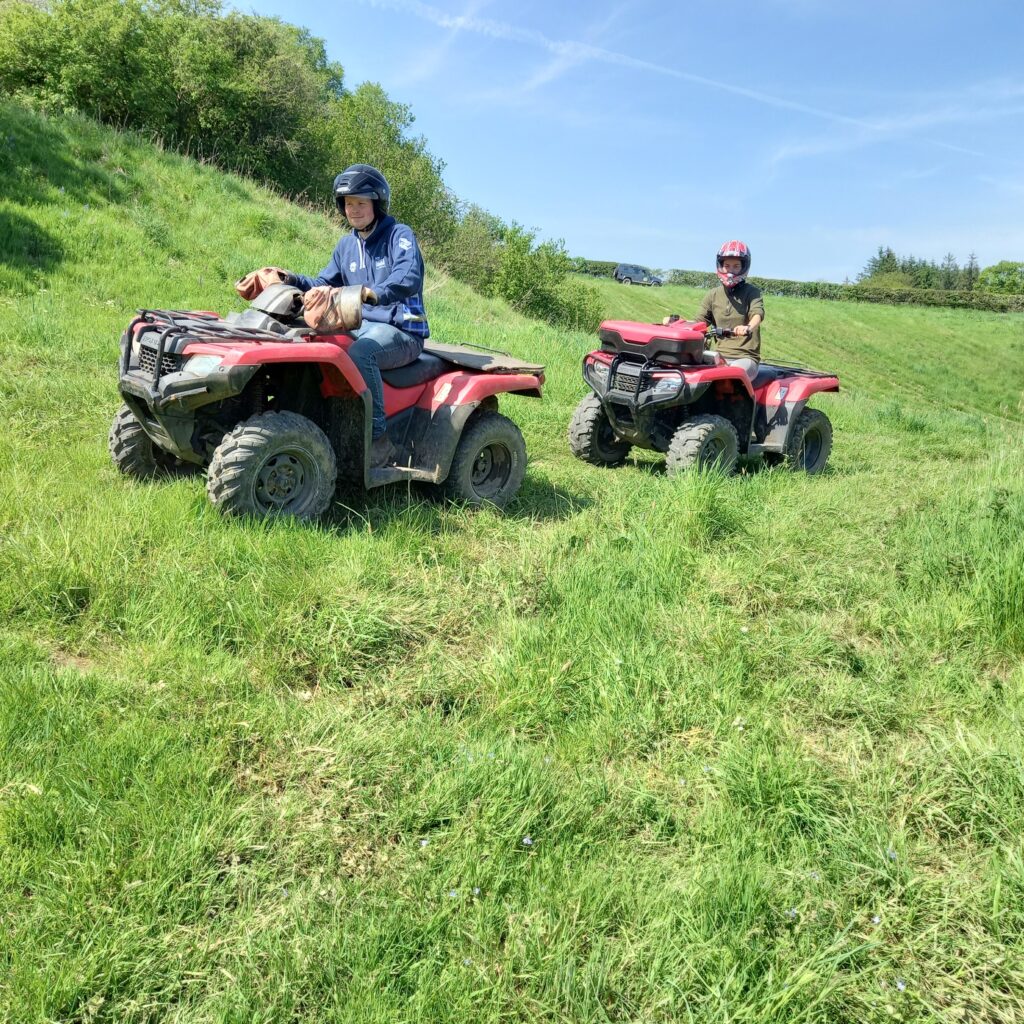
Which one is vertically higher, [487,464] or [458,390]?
[458,390]

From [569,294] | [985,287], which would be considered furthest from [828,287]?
[569,294]

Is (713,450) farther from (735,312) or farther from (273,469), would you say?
(273,469)

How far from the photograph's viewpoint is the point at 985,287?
7475 cm

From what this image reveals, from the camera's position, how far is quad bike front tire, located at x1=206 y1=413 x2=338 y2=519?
3.80m

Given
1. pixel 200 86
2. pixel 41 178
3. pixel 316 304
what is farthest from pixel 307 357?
pixel 200 86

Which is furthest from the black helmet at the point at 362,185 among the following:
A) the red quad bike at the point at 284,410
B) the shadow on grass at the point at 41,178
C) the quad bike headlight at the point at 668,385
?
the shadow on grass at the point at 41,178

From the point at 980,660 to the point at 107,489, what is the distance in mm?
4250

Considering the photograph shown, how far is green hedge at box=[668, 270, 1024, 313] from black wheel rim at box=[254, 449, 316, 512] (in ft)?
176

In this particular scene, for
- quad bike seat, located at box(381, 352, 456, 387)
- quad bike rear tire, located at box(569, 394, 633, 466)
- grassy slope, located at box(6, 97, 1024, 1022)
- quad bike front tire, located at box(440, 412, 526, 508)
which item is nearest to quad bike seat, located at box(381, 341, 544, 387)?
quad bike seat, located at box(381, 352, 456, 387)

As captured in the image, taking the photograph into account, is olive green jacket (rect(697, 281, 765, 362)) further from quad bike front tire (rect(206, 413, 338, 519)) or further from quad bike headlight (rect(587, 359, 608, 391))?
quad bike front tire (rect(206, 413, 338, 519))

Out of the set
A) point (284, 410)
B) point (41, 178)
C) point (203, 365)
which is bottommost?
point (284, 410)

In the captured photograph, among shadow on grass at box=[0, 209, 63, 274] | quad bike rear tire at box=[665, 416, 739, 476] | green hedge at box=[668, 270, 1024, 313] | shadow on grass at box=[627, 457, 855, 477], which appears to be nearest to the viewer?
quad bike rear tire at box=[665, 416, 739, 476]

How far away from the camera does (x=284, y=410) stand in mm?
4457

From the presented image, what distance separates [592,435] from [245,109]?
21375mm
